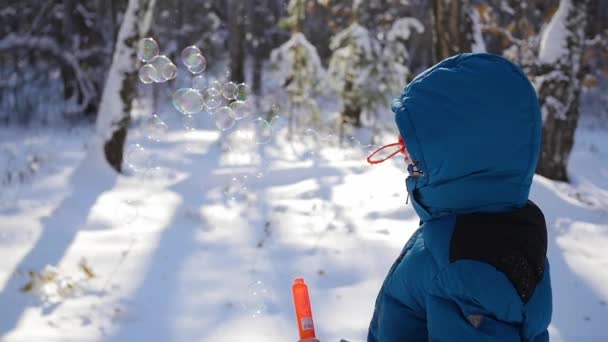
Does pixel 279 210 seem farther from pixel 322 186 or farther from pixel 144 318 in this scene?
pixel 144 318

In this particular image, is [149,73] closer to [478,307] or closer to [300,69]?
[478,307]

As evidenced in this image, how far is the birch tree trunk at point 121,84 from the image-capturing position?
718cm

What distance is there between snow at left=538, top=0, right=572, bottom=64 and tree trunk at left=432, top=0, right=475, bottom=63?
1.04 meters

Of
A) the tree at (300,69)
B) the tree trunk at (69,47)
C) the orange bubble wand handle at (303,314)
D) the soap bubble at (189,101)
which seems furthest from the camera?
the tree trunk at (69,47)

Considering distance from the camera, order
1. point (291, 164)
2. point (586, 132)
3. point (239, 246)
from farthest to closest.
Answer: point (586, 132)
point (291, 164)
point (239, 246)

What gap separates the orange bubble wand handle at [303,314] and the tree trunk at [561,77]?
19.2 feet

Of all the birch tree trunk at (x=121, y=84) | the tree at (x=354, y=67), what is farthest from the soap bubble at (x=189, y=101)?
the tree at (x=354, y=67)

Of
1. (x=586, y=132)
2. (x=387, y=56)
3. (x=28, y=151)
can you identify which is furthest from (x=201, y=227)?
(x=586, y=132)

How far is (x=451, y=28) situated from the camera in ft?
20.5

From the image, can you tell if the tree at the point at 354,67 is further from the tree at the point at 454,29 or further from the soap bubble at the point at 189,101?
the soap bubble at the point at 189,101

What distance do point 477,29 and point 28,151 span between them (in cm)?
791

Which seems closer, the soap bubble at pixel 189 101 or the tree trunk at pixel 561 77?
the soap bubble at pixel 189 101

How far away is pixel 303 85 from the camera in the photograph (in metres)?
11.6

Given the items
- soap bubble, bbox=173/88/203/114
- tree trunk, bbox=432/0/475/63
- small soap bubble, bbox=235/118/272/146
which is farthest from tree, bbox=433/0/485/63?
small soap bubble, bbox=235/118/272/146
